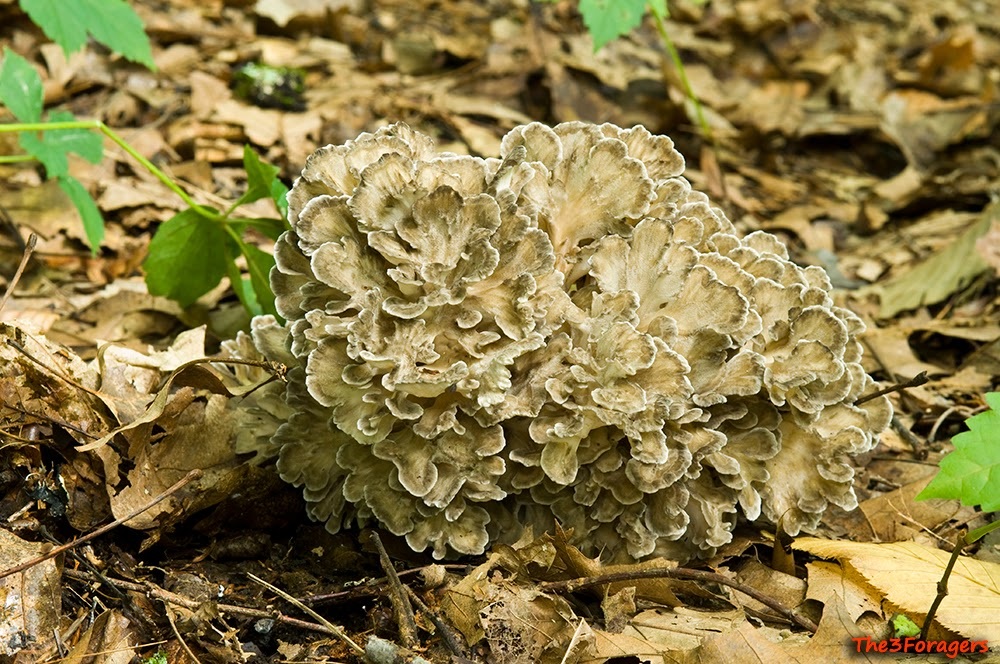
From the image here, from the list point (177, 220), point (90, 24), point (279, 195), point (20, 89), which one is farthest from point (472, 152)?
point (20, 89)

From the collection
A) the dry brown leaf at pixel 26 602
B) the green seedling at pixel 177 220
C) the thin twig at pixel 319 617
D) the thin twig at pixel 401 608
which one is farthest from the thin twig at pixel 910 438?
the dry brown leaf at pixel 26 602

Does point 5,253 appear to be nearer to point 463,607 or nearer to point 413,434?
point 413,434

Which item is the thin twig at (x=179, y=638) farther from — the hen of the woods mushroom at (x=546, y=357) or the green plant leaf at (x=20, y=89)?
Result: the green plant leaf at (x=20, y=89)

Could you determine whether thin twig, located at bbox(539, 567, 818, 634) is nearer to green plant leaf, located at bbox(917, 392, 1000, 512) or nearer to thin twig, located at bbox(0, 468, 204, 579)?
green plant leaf, located at bbox(917, 392, 1000, 512)

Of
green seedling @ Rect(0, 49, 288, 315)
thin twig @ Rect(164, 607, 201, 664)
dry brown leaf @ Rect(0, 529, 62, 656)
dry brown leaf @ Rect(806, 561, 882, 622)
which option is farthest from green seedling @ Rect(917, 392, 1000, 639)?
green seedling @ Rect(0, 49, 288, 315)

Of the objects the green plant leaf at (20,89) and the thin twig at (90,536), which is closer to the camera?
the thin twig at (90,536)
